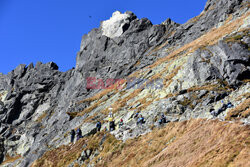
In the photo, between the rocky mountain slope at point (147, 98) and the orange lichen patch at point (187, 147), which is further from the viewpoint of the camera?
the rocky mountain slope at point (147, 98)

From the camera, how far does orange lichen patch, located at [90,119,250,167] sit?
1184cm

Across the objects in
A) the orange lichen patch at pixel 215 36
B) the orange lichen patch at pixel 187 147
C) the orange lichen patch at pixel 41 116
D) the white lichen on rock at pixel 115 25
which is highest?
the white lichen on rock at pixel 115 25

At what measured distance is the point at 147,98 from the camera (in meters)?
32.8

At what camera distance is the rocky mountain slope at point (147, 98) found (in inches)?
621

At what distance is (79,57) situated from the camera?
8212 cm

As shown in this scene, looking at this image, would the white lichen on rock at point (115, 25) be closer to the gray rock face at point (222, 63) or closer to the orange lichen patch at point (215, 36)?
the orange lichen patch at point (215, 36)

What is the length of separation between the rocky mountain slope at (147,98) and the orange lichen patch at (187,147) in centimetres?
8

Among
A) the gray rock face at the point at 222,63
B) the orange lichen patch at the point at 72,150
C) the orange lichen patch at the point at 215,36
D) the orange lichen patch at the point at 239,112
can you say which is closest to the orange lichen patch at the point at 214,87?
the gray rock face at the point at 222,63

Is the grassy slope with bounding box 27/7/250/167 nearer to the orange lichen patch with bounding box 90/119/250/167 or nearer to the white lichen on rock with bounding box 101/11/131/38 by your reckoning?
the orange lichen patch with bounding box 90/119/250/167

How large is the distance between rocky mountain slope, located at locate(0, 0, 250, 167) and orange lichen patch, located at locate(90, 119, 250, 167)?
0.08 m

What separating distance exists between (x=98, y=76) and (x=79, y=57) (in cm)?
2049

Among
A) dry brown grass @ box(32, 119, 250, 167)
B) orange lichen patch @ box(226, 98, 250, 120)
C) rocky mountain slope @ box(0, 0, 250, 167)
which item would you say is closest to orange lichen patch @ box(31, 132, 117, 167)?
dry brown grass @ box(32, 119, 250, 167)

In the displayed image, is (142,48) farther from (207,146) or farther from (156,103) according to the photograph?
(207,146)

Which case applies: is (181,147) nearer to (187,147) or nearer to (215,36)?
(187,147)
